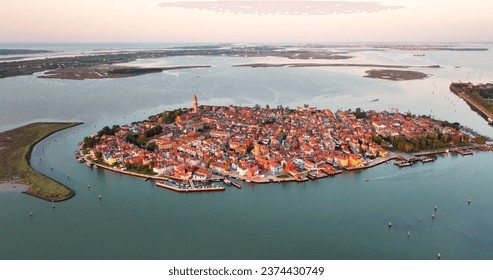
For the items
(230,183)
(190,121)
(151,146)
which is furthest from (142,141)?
(230,183)

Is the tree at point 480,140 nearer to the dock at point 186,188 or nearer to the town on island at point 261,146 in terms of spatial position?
the town on island at point 261,146

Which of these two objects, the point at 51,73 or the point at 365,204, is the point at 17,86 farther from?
the point at 365,204

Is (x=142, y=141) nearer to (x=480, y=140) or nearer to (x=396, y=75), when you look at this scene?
(x=480, y=140)

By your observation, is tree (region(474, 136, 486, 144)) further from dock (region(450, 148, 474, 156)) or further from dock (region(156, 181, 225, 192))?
dock (region(156, 181, 225, 192))

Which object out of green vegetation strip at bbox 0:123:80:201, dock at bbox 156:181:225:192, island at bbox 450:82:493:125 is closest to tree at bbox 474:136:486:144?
island at bbox 450:82:493:125

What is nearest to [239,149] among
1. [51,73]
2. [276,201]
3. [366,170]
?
[276,201]

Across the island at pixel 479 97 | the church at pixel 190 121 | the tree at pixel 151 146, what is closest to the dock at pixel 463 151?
the island at pixel 479 97
